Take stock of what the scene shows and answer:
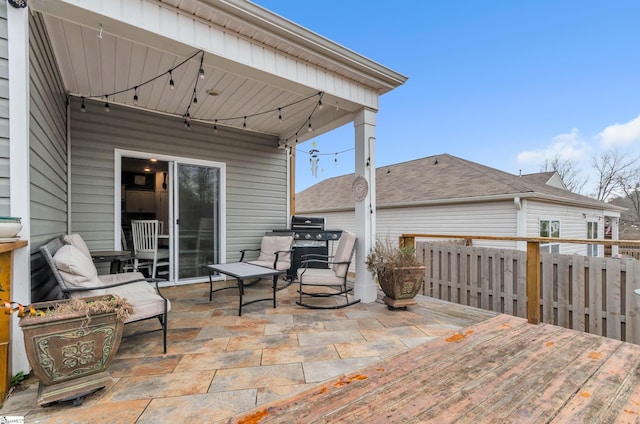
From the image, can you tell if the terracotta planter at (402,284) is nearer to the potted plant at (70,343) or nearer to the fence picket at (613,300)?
the fence picket at (613,300)

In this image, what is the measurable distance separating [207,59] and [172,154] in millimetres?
2442

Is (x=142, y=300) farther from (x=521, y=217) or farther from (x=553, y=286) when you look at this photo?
(x=521, y=217)

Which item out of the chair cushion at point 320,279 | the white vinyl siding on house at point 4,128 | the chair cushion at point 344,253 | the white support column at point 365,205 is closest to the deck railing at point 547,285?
the white support column at point 365,205

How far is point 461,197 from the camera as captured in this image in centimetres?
829

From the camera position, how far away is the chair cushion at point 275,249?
468cm

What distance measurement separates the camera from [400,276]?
3459 mm

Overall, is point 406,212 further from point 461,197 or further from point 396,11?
point 396,11

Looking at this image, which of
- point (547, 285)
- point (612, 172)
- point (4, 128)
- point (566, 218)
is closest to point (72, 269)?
point (4, 128)

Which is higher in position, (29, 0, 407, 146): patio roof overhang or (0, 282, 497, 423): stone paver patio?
(29, 0, 407, 146): patio roof overhang

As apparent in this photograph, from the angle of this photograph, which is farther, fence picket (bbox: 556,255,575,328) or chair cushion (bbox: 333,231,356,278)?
chair cushion (bbox: 333,231,356,278)

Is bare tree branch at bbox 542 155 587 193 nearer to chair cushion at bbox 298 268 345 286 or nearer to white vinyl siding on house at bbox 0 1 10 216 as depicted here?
chair cushion at bbox 298 268 345 286

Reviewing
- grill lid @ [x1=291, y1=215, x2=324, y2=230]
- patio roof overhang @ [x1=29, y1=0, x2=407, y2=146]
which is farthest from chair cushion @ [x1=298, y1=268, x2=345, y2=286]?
patio roof overhang @ [x1=29, y1=0, x2=407, y2=146]

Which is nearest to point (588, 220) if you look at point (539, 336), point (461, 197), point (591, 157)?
point (461, 197)

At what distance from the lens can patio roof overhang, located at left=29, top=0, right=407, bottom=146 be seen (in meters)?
2.41
